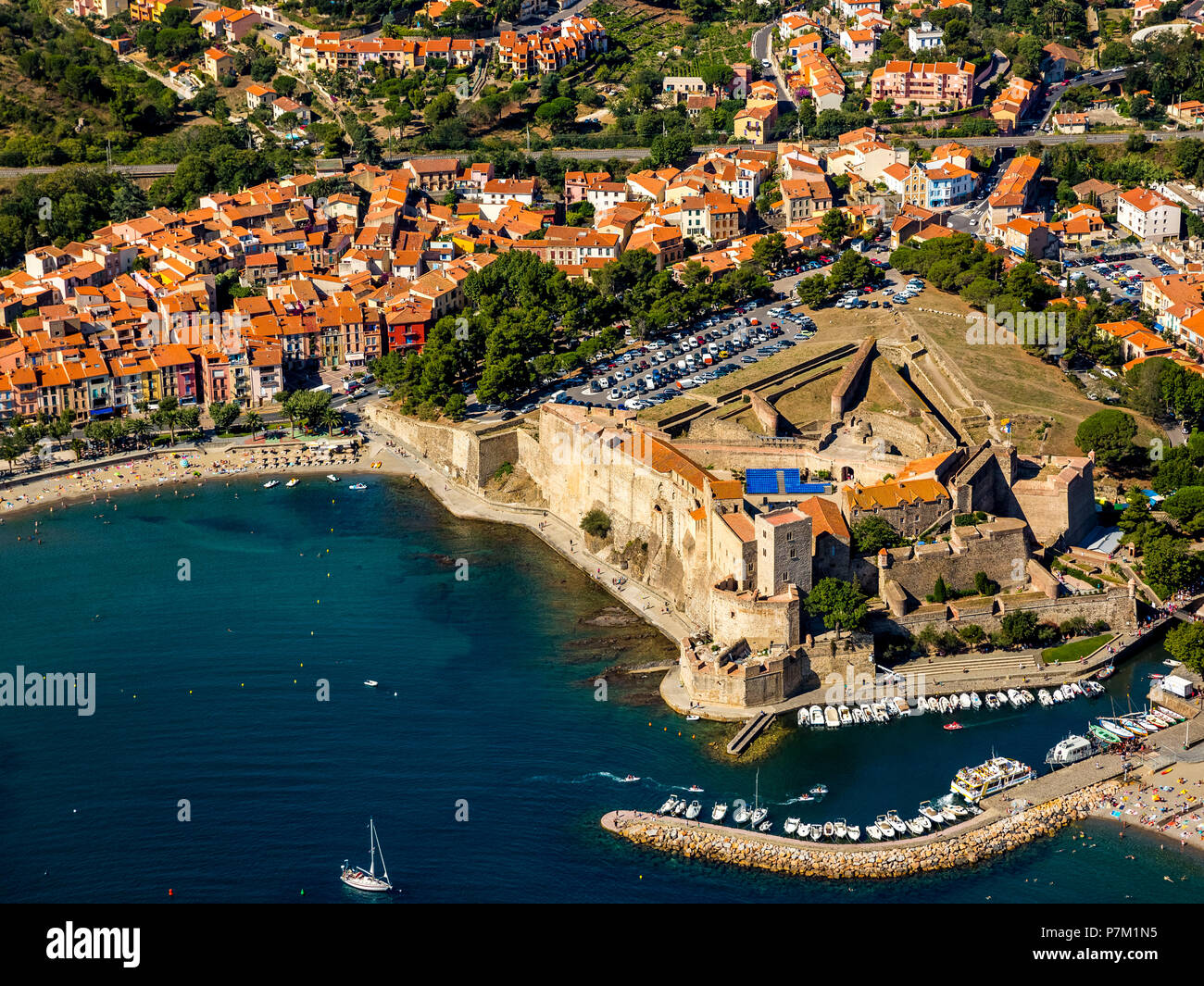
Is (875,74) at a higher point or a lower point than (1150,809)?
higher

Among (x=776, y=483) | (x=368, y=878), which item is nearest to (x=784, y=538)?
(x=776, y=483)

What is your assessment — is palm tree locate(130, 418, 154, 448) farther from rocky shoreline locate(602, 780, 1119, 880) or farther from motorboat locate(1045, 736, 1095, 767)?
motorboat locate(1045, 736, 1095, 767)

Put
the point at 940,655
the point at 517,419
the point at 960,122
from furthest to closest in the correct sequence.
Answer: the point at 960,122, the point at 517,419, the point at 940,655

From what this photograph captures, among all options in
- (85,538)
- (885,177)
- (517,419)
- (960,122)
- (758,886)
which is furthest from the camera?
(960,122)

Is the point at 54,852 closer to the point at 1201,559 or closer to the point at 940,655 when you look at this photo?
the point at 940,655

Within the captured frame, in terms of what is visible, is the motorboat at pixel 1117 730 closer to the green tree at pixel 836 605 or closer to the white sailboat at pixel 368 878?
the green tree at pixel 836 605

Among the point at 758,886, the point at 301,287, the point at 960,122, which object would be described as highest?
the point at 960,122

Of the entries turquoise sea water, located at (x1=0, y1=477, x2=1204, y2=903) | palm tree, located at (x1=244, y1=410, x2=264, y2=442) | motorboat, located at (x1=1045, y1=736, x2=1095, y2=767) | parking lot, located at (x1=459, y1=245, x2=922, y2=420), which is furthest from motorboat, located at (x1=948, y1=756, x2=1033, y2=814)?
palm tree, located at (x1=244, y1=410, x2=264, y2=442)

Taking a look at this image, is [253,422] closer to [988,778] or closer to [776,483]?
[776,483]

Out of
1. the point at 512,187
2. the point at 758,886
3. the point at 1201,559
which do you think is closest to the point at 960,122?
the point at 512,187
